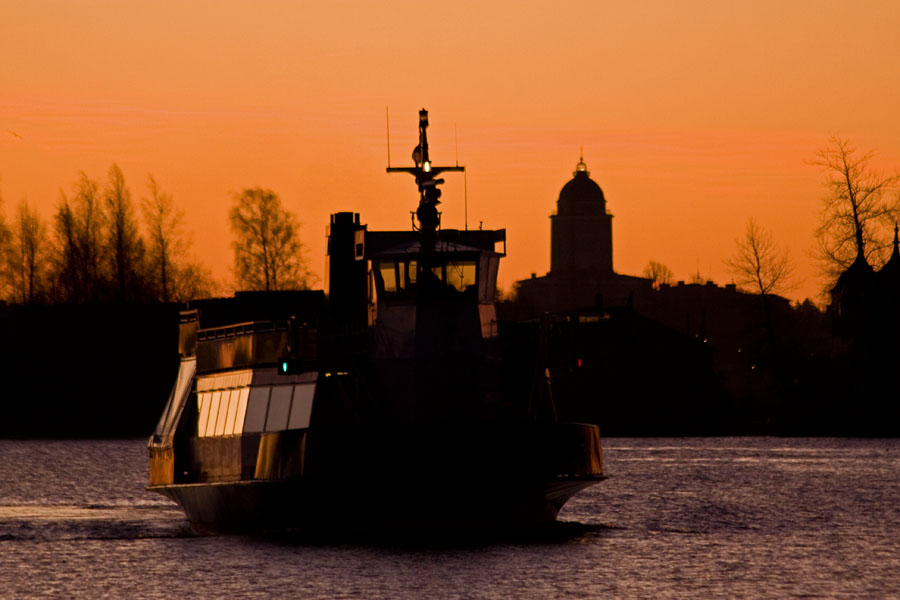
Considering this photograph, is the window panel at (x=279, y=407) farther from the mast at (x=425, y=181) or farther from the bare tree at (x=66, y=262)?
→ the bare tree at (x=66, y=262)

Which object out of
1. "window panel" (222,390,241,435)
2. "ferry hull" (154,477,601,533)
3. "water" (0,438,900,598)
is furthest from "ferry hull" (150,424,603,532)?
"window panel" (222,390,241,435)

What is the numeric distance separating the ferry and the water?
0.98 meters

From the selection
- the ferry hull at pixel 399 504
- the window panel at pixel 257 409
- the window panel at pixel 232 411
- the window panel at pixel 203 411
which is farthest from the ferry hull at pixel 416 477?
the window panel at pixel 203 411

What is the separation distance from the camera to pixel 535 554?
1699 inches

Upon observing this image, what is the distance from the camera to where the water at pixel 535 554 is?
3944 centimetres

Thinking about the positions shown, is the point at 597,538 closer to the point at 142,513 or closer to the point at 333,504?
the point at 333,504

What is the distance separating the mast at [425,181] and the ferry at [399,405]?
3cm

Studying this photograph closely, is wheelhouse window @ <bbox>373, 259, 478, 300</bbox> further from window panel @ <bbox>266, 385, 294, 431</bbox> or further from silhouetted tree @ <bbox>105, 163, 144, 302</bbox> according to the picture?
silhouetted tree @ <bbox>105, 163, 144, 302</bbox>

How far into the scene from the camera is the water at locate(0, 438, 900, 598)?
39.4m

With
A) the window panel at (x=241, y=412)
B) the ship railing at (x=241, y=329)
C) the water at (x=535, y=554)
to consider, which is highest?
the ship railing at (x=241, y=329)

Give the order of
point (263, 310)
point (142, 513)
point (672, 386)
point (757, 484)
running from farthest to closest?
point (672, 386), point (757, 484), point (142, 513), point (263, 310)

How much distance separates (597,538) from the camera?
49031 mm

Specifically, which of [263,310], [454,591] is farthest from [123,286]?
[454,591]

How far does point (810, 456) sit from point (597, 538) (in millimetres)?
59362
